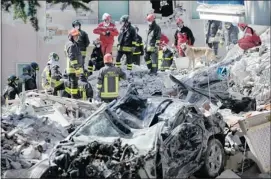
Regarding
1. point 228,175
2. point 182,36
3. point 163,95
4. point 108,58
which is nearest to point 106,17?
point 108,58

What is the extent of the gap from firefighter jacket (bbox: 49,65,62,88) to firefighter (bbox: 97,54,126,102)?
0.45 meters

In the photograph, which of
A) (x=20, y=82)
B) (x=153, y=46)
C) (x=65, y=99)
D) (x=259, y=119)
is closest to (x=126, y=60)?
(x=153, y=46)

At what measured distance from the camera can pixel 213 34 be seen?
20.6 ft

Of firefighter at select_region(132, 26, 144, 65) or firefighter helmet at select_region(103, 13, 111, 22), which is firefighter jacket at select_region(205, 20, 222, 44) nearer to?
firefighter at select_region(132, 26, 144, 65)

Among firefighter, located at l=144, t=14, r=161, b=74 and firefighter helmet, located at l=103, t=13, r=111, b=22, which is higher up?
firefighter helmet, located at l=103, t=13, r=111, b=22

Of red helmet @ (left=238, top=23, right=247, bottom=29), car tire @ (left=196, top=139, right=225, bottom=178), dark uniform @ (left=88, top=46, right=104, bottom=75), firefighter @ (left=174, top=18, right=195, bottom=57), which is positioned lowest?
car tire @ (left=196, top=139, right=225, bottom=178)

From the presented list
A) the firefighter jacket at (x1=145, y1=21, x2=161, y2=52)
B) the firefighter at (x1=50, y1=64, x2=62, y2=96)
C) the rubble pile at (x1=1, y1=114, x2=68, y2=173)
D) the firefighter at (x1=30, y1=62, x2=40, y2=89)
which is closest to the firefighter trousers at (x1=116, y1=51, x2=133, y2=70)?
the firefighter jacket at (x1=145, y1=21, x2=161, y2=52)

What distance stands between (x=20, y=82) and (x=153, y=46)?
1621mm

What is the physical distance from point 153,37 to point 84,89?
1.02m

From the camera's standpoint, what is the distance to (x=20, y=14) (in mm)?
5367

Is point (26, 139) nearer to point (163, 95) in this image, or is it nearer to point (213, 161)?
point (163, 95)

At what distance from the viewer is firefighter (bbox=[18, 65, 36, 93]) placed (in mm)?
5410

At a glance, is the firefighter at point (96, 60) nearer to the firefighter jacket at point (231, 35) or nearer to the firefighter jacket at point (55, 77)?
the firefighter jacket at point (55, 77)

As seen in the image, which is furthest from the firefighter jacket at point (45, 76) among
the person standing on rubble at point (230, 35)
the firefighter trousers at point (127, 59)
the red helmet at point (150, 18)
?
the person standing on rubble at point (230, 35)
